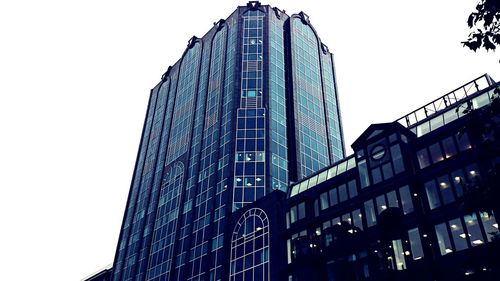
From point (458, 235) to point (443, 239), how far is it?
1483 mm

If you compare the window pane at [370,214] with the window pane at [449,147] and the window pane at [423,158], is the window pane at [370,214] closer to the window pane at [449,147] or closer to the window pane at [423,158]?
the window pane at [423,158]

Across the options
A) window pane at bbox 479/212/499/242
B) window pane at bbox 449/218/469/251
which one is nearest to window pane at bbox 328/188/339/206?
window pane at bbox 449/218/469/251

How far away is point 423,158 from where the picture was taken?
47156 millimetres

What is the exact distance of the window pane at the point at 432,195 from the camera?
43.9 m

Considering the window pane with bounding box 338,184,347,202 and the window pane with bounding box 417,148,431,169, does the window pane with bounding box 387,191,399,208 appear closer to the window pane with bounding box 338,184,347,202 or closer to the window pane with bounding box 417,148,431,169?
the window pane with bounding box 417,148,431,169

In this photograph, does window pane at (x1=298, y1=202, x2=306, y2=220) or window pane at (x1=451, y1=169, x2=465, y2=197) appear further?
window pane at (x1=298, y1=202, x2=306, y2=220)

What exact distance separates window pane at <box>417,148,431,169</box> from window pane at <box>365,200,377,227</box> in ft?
22.7

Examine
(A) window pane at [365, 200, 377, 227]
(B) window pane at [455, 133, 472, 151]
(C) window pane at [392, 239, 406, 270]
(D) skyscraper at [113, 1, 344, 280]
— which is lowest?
(C) window pane at [392, 239, 406, 270]

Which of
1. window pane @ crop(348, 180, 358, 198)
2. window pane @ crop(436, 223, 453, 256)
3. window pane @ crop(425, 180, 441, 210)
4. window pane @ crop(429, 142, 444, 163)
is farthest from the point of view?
window pane @ crop(348, 180, 358, 198)

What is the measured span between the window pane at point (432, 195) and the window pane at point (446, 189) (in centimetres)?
65

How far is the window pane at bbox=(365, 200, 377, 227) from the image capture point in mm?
47812

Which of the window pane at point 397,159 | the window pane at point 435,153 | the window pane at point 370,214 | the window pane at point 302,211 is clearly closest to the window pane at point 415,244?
the window pane at point 370,214

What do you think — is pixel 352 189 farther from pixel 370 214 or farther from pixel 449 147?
pixel 449 147

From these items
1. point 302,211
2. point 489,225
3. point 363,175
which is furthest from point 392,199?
point 302,211
